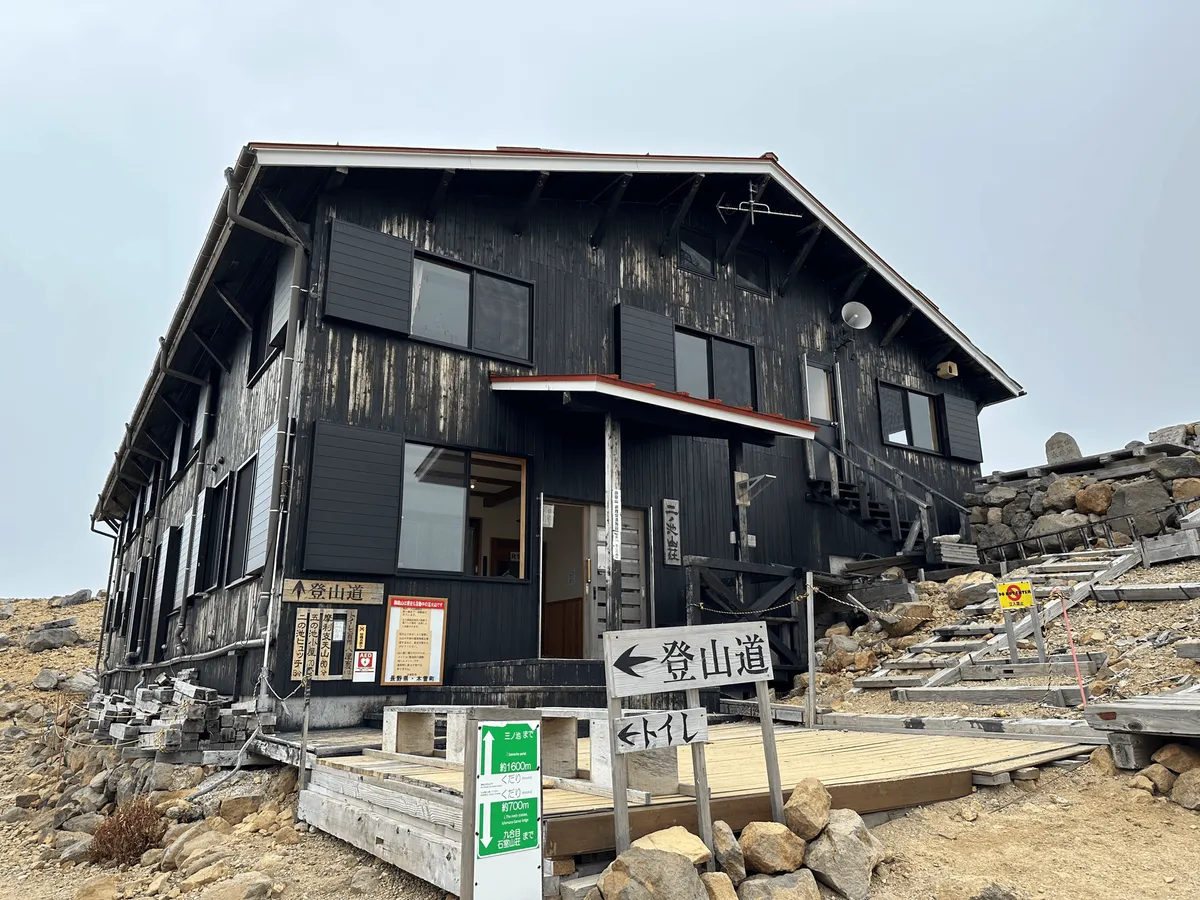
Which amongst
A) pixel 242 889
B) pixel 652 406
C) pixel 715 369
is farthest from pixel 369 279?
pixel 242 889

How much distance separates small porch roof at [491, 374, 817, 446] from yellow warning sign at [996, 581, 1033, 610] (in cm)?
383

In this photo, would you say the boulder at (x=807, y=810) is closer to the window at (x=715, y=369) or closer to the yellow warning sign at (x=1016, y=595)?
the yellow warning sign at (x=1016, y=595)

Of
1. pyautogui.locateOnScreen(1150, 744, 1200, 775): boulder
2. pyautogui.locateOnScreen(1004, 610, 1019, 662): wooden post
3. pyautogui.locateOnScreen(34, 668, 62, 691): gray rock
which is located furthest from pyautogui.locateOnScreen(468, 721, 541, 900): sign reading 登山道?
pyautogui.locateOnScreen(34, 668, 62, 691): gray rock

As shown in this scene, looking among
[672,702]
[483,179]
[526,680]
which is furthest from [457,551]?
[483,179]

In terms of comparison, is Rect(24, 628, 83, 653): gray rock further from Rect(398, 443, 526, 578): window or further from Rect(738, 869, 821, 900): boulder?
Rect(738, 869, 821, 900): boulder

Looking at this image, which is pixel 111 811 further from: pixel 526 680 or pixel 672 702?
pixel 672 702

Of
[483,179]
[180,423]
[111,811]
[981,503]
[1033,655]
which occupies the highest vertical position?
[483,179]

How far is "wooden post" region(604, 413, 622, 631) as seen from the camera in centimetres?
982

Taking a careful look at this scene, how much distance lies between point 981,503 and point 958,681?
8106 mm

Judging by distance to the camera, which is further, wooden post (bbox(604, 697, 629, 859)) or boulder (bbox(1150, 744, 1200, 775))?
boulder (bbox(1150, 744, 1200, 775))

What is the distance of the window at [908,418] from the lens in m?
15.9

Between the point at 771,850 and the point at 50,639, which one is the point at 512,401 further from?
the point at 50,639

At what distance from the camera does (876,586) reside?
484 inches

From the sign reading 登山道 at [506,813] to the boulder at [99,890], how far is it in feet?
10.7
